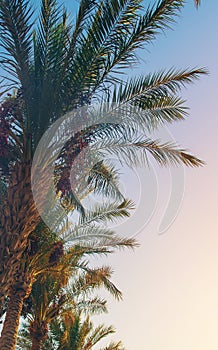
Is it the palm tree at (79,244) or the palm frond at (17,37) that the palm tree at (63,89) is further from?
the palm tree at (79,244)

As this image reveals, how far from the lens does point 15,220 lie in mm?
7238

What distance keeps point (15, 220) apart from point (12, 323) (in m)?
3.30

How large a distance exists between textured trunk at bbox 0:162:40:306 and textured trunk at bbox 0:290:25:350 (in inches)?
77.9

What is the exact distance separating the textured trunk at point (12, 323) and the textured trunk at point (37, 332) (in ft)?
13.2

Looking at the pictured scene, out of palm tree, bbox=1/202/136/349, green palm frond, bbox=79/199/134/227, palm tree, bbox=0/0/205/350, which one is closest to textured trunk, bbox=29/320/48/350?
palm tree, bbox=1/202/136/349

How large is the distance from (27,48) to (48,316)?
8639 mm

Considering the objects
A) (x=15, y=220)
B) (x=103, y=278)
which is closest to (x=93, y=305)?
(x=103, y=278)

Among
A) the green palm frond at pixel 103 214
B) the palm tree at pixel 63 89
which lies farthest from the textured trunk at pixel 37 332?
the palm tree at pixel 63 89

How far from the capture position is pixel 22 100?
7.95 metres

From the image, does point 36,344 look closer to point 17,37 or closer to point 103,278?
point 103,278

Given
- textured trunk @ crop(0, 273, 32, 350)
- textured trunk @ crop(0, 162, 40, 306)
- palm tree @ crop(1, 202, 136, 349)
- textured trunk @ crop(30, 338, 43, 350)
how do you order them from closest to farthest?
textured trunk @ crop(0, 162, 40, 306), textured trunk @ crop(0, 273, 32, 350), palm tree @ crop(1, 202, 136, 349), textured trunk @ crop(30, 338, 43, 350)

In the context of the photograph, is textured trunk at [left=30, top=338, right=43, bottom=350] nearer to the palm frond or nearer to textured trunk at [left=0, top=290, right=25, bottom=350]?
textured trunk at [left=0, top=290, right=25, bottom=350]

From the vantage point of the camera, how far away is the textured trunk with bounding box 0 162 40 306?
7121 millimetres

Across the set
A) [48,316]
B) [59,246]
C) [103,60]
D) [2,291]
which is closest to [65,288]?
[48,316]
